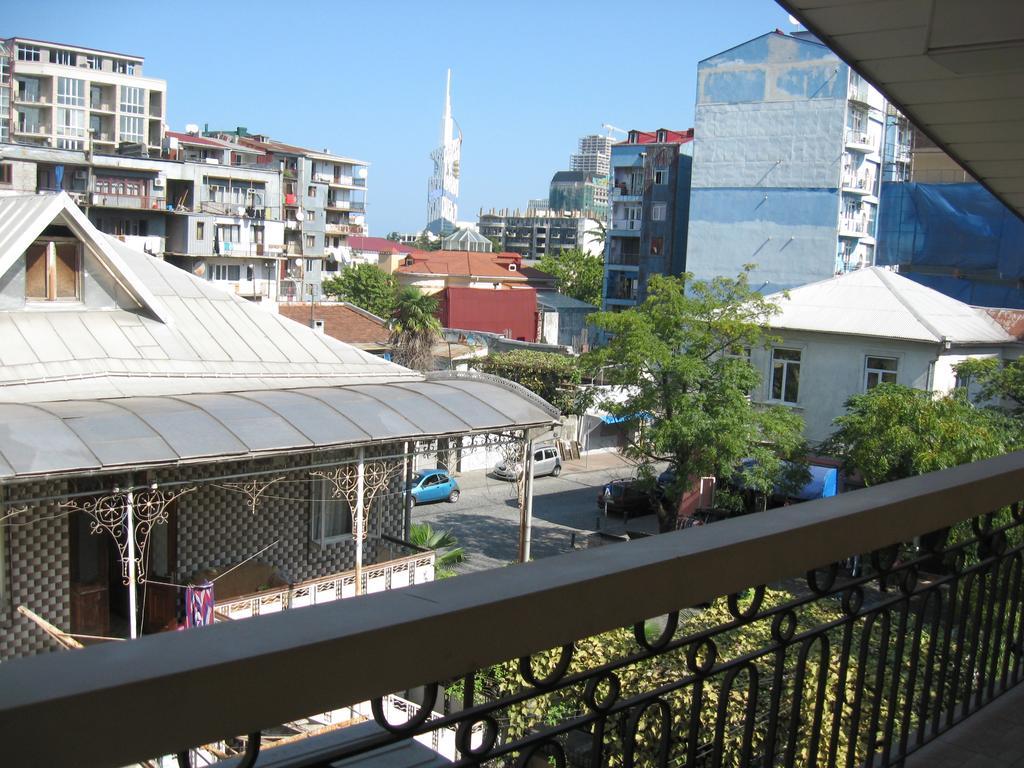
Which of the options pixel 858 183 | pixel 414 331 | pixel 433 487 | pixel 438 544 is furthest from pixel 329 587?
pixel 858 183

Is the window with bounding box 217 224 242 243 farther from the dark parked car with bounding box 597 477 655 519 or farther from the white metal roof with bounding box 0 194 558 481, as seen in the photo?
the white metal roof with bounding box 0 194 558 481

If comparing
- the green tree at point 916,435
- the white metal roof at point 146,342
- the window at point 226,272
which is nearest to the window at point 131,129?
the window at point 226,272

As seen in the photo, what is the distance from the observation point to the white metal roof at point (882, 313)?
22.8m

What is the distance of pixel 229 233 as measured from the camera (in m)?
52.2

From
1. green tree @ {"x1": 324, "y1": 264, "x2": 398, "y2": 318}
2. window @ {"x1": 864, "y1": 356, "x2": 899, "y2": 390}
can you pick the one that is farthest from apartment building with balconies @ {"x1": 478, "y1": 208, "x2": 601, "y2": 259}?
window @ {"x1": 864, "y1": 356, "x2": 899, "y2": 390}

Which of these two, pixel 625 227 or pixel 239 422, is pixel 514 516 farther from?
pixel 625 227

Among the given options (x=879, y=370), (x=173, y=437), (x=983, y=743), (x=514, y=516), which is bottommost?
(x=514, y=516)

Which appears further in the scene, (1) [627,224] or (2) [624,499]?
(1) [627,224]

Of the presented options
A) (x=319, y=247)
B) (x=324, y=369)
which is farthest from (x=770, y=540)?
(x=319, y=247)

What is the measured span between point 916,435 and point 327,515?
10281 mm

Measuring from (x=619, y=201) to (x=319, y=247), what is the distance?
24339 mm

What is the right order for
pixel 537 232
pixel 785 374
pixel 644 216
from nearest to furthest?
pixel 785 374, pixel 644 216, pixel 537 232

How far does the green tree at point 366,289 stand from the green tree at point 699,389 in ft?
143

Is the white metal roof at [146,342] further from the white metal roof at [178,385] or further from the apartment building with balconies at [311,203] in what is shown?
the apartment building with balconies at [311,203]
